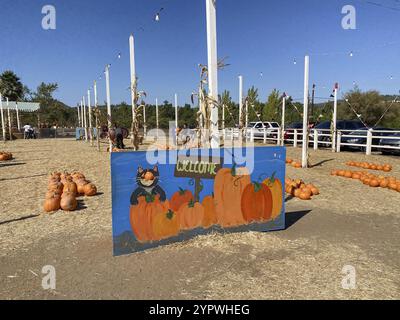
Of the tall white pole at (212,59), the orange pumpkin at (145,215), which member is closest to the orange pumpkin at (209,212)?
the orange pumpkin at (145,215)

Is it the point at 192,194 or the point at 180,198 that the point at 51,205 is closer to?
the point at 180,198

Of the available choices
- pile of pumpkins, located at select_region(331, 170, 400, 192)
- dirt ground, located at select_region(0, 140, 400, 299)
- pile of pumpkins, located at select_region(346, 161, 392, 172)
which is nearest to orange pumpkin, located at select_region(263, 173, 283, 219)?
dirt ground, located at select_region(0, 140, 400, 299)

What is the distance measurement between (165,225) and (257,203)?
1416mm

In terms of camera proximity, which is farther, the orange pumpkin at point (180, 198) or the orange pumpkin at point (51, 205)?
the orange pumpkin at point (51, 205)

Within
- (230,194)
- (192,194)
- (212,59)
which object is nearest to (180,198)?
(192,194)

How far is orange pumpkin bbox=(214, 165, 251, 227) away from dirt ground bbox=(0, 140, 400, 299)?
249 mm

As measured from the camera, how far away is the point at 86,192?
698 cm

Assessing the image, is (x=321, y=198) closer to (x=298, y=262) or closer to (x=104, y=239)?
(x=298, y=262)

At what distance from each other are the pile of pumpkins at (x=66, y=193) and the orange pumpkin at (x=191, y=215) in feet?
8.81

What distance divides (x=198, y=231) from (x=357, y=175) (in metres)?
6.41

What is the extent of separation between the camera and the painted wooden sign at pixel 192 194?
3.97 metres

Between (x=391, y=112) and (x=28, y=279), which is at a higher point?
(x=391, y=112)

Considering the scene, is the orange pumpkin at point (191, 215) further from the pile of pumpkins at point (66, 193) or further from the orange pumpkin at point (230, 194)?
the pile of pumpkins at point (66, 193)
